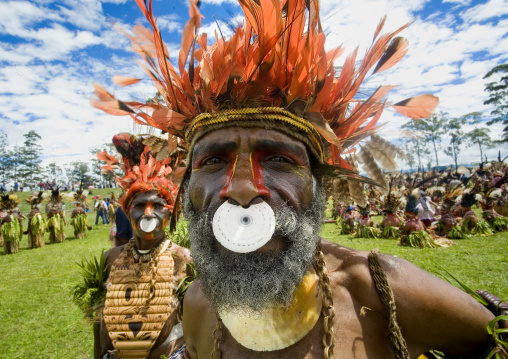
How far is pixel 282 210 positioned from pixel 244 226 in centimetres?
24

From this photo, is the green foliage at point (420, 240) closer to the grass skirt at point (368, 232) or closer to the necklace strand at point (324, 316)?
the grass skirt at point (368, 232)

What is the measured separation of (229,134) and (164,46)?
82 centimetres

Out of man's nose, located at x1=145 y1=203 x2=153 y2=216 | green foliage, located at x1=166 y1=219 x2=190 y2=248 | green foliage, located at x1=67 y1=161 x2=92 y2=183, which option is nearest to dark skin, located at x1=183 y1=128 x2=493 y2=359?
man's nose, located at x1=145 y1=203 x2=153 y2=216

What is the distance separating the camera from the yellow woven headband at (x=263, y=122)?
1.74 m

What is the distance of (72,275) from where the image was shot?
34.6ft

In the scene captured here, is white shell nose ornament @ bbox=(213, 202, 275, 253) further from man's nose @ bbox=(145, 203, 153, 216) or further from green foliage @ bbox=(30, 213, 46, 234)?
green foliage @ bbox=(30, 213, 46, 234)

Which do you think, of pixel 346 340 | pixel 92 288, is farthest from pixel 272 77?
pixel 92 288

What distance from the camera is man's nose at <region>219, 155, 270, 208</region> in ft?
4.92

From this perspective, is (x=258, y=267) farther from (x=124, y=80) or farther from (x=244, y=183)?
(x=124, y=80)

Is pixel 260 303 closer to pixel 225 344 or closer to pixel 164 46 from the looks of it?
pixel 225 344

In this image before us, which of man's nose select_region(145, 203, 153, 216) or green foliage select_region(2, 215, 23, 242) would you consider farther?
green foliage select_region(2, 215, 23, 242)

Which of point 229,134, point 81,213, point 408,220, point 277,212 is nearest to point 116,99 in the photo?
point 229,134

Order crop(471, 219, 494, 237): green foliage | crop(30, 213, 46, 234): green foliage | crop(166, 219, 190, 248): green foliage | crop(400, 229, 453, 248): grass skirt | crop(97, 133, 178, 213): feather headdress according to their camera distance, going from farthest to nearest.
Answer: crop(30, 213, 46, 234): green foliage, crop(471, 219, 494, 237): green foliage, crop(400, 229, 453, 248): grass skirt, crop(166, 219, 190, 248): green foliage, crop(97, 133, 178, 213): feather headdress

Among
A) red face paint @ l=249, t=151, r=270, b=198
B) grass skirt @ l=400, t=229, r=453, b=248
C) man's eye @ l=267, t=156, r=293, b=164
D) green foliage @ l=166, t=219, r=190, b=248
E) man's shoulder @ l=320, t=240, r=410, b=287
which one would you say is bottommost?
grass skirt @ l=400, t=229, r=453, b=248
